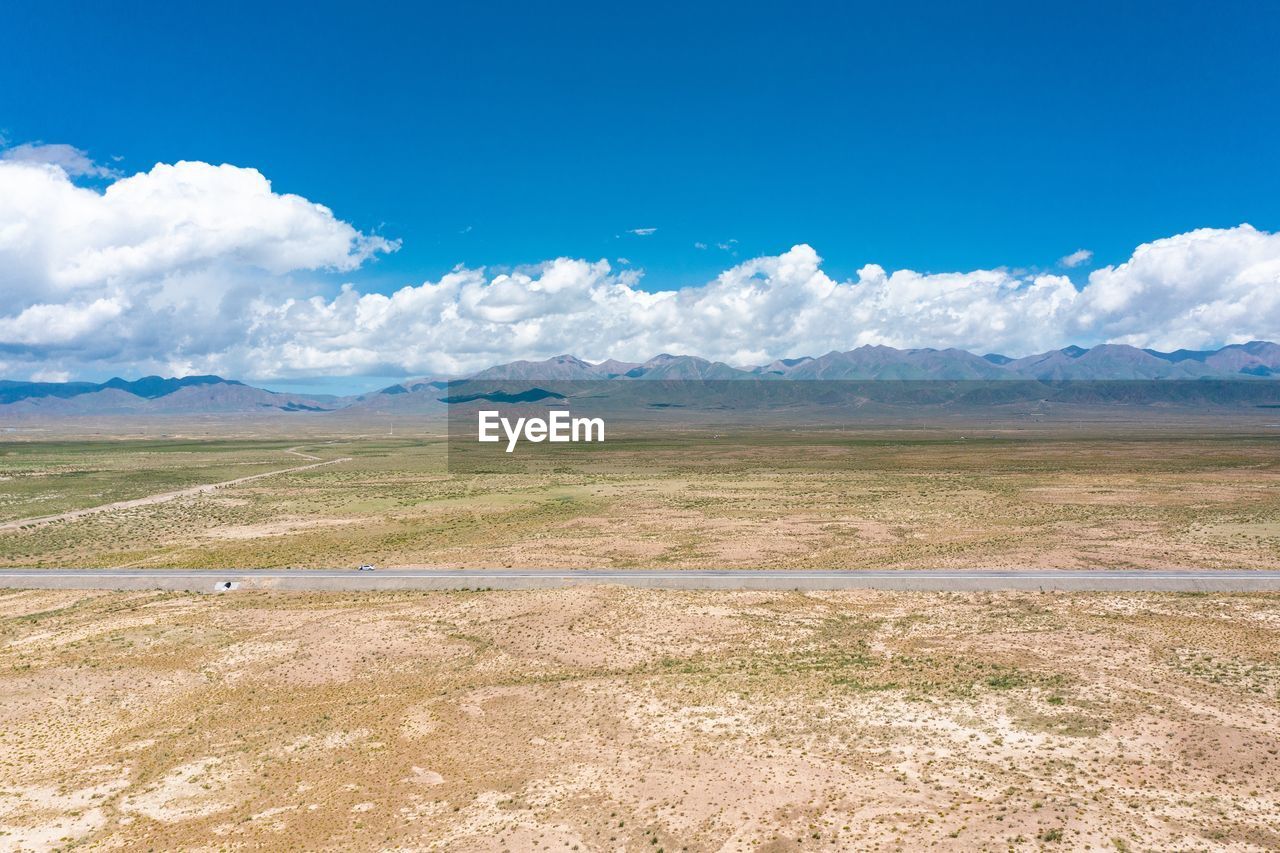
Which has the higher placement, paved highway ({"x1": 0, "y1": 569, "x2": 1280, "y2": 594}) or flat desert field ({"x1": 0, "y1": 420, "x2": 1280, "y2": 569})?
paved highway ({"x1": 0, "y1": 569, "x2": 1280, "y2": 594})

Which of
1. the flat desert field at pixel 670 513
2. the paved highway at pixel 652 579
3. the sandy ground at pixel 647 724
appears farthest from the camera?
the flat desert field at pixel 670 513

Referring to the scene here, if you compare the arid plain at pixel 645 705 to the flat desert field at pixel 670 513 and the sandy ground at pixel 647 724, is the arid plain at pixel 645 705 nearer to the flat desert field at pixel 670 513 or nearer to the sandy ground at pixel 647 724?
the sandy ground at pixel 647 724

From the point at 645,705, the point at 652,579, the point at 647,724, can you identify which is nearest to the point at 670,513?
the point at 652,579

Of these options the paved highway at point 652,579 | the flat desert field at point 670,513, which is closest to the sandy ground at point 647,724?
the paved highway at point 652,579

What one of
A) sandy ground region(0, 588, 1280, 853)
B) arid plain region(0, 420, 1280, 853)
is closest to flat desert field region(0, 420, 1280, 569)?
arid plain region(0, 420, 1280, 853)

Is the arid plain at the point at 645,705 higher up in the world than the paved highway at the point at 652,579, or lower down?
lower down

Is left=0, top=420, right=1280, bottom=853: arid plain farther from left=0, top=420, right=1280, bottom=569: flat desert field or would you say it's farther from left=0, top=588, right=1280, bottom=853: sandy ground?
left=0, top=420, right=1280, bottom=569: flat desert field

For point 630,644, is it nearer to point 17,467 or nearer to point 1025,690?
point 1025,690
